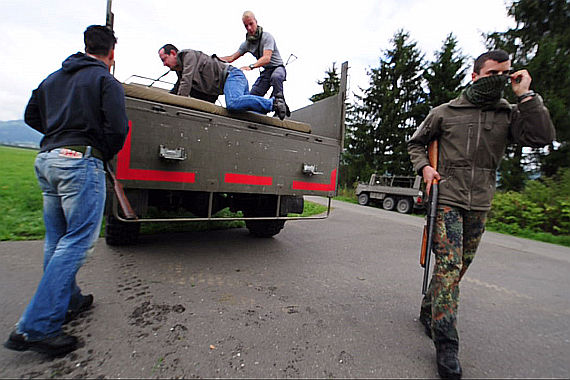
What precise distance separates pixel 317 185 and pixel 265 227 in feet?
4.65

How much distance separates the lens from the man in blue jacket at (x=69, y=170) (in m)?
1.62

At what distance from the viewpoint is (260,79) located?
421cm

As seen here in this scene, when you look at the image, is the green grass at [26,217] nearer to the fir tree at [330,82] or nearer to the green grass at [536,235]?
the green grass at [536,235]

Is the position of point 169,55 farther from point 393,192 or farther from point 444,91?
point 444,91

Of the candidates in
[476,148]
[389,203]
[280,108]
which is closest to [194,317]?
[476,148]

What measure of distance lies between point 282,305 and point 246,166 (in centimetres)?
148

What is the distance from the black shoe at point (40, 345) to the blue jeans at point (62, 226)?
2cm

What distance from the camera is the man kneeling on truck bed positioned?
3123mm

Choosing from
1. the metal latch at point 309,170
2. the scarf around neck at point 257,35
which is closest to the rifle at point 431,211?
the metal latch at point 309,170

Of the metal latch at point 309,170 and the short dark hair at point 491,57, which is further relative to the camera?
the metal latch at point 309,170

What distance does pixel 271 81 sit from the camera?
157 inches

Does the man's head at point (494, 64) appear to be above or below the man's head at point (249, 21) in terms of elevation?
below

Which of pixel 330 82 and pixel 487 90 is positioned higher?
pixel 330 82

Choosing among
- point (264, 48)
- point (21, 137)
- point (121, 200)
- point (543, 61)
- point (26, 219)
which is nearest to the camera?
point (121, 200)
